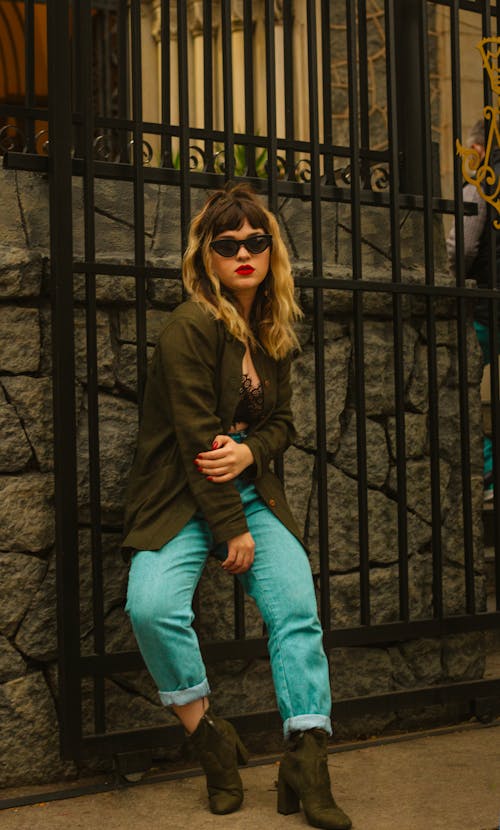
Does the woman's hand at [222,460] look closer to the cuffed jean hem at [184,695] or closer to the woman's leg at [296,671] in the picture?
the woman's leg at [296,671]

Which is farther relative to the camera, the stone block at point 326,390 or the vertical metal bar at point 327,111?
the vertical metal bar at point 327,111

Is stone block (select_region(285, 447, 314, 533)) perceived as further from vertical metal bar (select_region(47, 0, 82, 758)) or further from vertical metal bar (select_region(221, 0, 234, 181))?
vertical metal bar (select_region(221, 0, 234, 181))

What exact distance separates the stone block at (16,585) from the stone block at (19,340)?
1.88 feet

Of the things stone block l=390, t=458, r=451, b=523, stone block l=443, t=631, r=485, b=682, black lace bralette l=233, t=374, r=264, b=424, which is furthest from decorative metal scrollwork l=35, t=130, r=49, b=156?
stone block l=443, t=631, r=485, b=682

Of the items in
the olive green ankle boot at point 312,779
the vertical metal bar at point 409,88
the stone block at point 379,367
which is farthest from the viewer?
the vertical metal bar at point 409,88

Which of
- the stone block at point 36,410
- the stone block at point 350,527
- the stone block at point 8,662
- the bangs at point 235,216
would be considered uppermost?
the bangs at point 235,216

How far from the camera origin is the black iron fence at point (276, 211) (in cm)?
339

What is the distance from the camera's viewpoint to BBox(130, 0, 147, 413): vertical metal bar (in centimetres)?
348

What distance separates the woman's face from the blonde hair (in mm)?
15

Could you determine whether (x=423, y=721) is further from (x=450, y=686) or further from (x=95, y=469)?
(x=95, y=469)

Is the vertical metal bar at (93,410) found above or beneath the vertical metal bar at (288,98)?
beneath

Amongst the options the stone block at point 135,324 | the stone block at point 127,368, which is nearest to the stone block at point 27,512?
the stone block at point 127,368

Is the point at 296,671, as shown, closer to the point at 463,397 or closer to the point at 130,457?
the point at 130,457

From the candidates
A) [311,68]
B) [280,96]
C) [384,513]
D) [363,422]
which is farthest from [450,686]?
[280,96]
